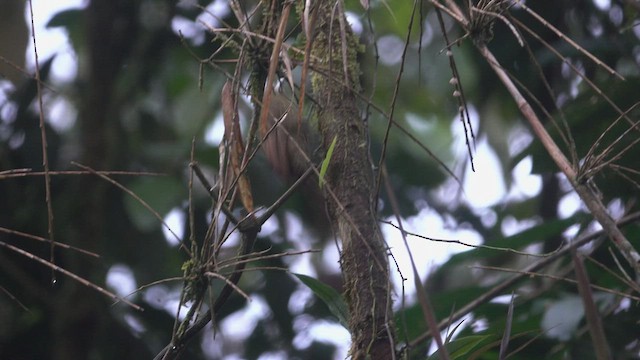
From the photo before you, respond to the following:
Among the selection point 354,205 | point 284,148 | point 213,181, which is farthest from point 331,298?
point 213,181

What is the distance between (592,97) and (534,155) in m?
0.22

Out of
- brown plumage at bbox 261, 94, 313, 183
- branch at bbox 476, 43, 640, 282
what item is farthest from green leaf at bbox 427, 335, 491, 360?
brown plumage at bbox 261, 94, 313, 183

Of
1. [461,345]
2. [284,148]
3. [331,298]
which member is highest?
[284,148]

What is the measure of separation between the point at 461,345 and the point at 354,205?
238mm

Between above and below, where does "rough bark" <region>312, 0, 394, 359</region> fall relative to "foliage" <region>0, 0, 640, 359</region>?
below

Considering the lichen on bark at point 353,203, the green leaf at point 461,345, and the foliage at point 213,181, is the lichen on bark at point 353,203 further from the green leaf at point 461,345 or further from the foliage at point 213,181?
the foliage at point 213,181

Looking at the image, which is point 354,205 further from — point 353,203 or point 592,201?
point 592,201

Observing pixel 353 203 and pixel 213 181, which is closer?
pixel 353 203

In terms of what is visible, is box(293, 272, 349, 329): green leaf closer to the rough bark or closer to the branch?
the rough bark

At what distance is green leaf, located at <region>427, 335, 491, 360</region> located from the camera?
1133 millimetres

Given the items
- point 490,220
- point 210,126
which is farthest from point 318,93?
point 490,220

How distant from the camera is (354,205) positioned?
1.11m

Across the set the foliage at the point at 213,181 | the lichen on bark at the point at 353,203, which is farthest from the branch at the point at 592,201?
the foliage at the point at 213,181

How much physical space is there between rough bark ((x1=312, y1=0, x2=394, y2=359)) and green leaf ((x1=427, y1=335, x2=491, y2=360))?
0.12 m
